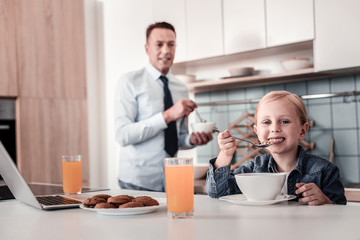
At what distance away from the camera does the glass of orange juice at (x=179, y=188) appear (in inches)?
38.7

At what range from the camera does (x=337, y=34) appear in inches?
101

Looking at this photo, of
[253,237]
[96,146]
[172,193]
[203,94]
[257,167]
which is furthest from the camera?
[96,146]

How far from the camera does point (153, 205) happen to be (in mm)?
1063

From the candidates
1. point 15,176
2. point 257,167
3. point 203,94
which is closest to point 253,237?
point 15,176

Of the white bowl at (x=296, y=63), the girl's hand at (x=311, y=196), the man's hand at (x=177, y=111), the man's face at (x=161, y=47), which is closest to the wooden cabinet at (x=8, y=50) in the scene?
the man's face at (x=161, y=47)

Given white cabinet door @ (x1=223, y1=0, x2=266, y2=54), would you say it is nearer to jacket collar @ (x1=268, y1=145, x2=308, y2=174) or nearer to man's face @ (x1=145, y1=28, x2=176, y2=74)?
man's face @ (x1=145, y1=28, x2=176, y2=74)

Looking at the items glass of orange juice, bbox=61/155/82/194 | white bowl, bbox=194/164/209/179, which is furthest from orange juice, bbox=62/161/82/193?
white bowl, bbox=194/164/209/179

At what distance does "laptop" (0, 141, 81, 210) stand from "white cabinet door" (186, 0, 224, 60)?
2.05 metres

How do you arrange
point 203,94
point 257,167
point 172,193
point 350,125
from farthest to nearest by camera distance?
point 203,94 < point 350,125 < point 257,167 < point 172,193

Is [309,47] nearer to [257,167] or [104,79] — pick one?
[257,167]

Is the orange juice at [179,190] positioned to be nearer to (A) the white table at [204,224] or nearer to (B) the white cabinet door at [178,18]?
(A) the white table at [204,224]

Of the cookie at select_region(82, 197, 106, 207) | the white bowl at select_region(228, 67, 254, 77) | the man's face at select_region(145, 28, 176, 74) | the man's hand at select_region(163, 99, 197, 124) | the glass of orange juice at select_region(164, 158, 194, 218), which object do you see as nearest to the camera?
the glass of orange juice at select_region(164, 158, 194, 218)

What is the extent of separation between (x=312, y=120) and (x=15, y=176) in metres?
2.27

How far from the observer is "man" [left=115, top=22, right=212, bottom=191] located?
7.81ft
